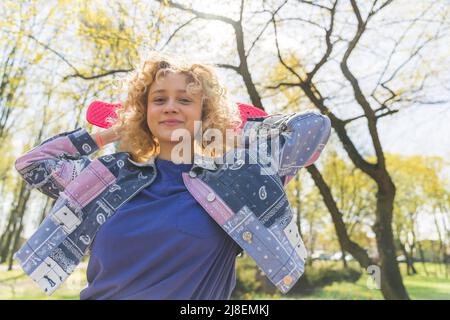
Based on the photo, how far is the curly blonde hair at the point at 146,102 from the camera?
169cm

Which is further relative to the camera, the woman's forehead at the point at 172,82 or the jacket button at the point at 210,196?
the woman's forehead at the point at 172,82

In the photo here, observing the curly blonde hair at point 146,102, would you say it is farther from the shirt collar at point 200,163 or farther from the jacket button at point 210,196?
the jacket button at point 210,196

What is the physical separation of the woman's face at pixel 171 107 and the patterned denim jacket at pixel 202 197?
127 mm

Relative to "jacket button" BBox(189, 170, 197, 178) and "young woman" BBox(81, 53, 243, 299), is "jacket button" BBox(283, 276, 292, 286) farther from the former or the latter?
"jacket button" BBox(189, 170, 197, 178)

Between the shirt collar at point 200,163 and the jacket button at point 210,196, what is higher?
the shirt collar at point 200,163

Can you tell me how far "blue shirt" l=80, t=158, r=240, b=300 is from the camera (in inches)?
50.9

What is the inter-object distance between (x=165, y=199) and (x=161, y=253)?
0.19 meters

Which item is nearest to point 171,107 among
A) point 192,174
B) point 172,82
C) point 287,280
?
point 172,82

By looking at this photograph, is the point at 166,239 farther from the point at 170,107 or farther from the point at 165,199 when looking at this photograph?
the point at 170,107

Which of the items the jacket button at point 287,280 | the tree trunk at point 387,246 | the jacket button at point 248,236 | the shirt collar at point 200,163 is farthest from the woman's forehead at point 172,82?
the tree trunk at point 387,246

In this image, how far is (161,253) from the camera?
1.29 m

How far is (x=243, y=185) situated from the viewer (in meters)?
1.46

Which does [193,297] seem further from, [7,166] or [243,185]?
[7,166]

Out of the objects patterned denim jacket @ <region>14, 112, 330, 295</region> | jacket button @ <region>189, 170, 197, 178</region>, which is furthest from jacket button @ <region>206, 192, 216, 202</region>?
jacket button @ <region>189, 170, 197, 178</region>
